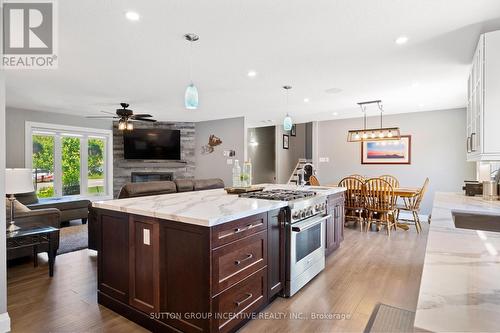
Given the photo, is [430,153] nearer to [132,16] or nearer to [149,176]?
[132,16]

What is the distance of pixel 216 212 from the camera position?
6.19 feet

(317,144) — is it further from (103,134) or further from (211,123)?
(103,134)

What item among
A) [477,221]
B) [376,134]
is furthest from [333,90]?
[477,221]

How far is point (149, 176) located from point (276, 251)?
635 cm

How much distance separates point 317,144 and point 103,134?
5715 mm

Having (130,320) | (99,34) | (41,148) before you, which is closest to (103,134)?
(41,148)

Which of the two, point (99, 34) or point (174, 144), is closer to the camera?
point (99, 34)

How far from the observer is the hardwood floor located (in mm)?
2098

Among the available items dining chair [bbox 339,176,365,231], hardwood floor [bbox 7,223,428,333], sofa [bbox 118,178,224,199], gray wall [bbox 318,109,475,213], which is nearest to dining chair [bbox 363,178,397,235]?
dining chair [bbox 339,176,365,231]

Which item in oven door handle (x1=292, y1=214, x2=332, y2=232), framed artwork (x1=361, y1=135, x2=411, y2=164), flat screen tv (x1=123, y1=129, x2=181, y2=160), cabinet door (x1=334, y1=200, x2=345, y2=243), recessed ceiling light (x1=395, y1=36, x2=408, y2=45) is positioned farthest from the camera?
flat screen tv (x1=123, y1=129, x2=181, y2=160)

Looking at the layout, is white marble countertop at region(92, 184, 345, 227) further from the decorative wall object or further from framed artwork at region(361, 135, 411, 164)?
the decorative wall object

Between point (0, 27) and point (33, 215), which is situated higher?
point (0, 27)

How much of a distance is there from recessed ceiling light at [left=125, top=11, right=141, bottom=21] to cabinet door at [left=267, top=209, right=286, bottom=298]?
191cm

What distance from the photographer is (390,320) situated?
192 centimetres
